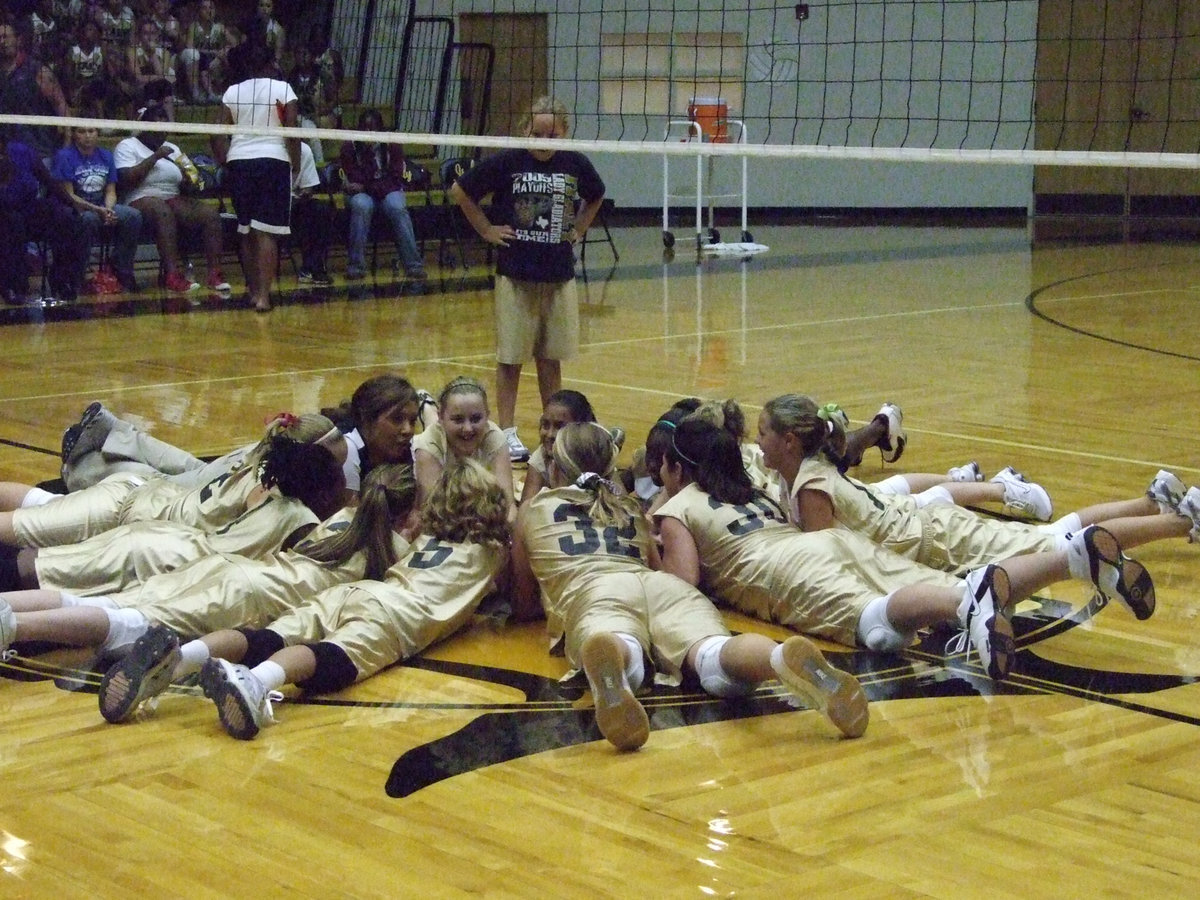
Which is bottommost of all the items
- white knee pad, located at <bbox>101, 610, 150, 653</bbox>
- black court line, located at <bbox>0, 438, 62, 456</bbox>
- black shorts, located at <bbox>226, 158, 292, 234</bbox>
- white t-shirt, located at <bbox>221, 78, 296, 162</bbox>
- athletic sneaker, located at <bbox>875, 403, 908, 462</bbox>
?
black court line, located at <bbox>0, 438, 62, 456</bbox>

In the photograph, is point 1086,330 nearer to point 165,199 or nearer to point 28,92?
point 165,199

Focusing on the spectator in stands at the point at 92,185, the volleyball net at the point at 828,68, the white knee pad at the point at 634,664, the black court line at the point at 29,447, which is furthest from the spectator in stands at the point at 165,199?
the white knee pad at the point at 634,664

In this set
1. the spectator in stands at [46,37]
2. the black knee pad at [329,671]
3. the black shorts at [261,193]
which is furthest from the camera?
the spectator in stands at [46,37]

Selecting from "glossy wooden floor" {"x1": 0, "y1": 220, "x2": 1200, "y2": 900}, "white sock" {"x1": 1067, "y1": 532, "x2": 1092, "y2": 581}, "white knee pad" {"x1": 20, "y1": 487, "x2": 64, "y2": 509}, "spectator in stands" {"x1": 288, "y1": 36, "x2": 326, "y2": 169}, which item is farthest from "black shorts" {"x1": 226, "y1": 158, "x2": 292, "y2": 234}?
"white sock" {"x1": 1067, "y1": 532, "x2": 1092, "y2": 581}

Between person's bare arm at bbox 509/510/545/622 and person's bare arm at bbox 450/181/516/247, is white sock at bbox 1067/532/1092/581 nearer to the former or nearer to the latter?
person's bare arm at bbox 509/510/545/622

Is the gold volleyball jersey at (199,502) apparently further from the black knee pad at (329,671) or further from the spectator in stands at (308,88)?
the spectator in stands at (308,88)

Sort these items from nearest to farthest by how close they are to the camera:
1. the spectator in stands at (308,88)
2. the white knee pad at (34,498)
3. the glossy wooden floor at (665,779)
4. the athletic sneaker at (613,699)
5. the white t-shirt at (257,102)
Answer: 1. the glossy wooden floor at (665,779)
2. the athletic sneaker at (613,699)
3. the white knee pad at (34,498)
4. the white t-shirt at (257,102)
5. the spectator in stands at (308,88)

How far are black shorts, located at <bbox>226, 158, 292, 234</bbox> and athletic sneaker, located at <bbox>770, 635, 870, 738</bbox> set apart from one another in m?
7.99

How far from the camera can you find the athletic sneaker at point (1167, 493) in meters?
4.55

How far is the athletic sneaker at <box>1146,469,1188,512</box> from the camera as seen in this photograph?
4551 mm

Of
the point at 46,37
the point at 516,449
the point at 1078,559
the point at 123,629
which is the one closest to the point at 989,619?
the point at 1078,559

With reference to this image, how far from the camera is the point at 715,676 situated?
3633 millimetres

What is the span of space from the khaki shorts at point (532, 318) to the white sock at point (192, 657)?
278cm

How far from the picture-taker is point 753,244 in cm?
1527
